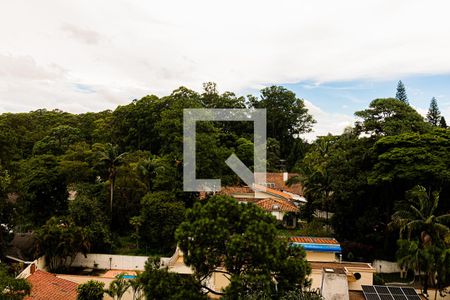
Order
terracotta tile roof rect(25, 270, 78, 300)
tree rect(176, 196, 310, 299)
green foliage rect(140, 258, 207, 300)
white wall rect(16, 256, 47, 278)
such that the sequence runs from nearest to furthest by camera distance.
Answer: tree rect(176, 196, 310, 299) → green foliage rect(140, 258, 207, 300) → terracotta tile roof rect(25, 270, 78, 300) → white wall rect(16, 256, 47, 278)

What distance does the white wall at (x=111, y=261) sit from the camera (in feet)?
57.7

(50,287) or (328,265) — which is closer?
(328,265)

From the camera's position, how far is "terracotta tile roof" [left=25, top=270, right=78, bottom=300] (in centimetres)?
1320

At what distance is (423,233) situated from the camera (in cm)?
1419

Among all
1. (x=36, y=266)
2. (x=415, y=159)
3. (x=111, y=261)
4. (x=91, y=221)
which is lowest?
(x=111, y=261)

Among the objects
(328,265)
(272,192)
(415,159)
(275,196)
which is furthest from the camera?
(272,192)

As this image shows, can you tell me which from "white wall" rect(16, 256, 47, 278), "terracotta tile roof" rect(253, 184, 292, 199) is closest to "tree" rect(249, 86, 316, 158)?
"terracotta tile roof" rect(253, 184, 292, 199)

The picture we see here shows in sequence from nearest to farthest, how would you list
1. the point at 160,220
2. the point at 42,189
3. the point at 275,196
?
the point at 160,220, the point at 42,189, the point at 275,196

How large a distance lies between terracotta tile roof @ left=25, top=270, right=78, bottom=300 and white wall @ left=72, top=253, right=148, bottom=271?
3.19m

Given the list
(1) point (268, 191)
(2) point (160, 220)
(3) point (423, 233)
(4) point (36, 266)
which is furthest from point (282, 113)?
(4) point (36, 266)

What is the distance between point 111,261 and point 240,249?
1110cm

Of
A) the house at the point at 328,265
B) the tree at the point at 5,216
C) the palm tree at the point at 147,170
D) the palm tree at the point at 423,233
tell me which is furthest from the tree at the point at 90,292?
the palm tree at the point at 423,233

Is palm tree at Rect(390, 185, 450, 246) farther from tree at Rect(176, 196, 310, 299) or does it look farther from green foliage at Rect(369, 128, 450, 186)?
tree at Rect(176, 196, 310, 299)

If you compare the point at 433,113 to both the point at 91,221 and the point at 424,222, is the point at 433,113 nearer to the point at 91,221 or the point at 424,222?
the point at 424,222
